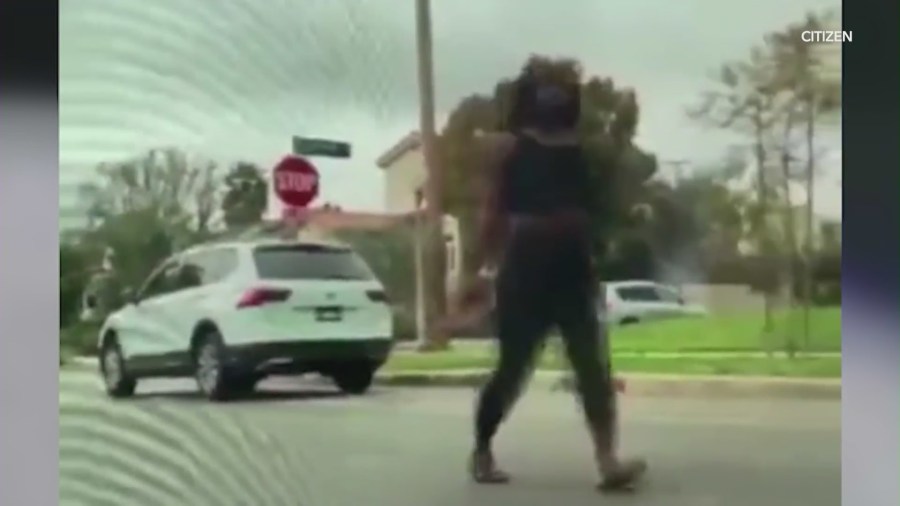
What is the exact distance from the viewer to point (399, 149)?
2.01 meters

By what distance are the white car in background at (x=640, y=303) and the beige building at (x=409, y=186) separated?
210 mm

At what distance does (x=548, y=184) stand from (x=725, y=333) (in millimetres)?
316

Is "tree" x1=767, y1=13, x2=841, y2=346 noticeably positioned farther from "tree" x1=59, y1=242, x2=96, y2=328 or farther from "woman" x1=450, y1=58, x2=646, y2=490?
"tree" x1=59, y1=242, x2=96, y2=328

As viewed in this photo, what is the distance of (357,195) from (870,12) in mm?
750

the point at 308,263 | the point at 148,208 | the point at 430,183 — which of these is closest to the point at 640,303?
the point at 430,183

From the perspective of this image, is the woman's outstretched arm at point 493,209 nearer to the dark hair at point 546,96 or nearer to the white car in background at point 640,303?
the dark hair at point 546,96

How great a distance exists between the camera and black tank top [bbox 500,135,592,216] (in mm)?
2012

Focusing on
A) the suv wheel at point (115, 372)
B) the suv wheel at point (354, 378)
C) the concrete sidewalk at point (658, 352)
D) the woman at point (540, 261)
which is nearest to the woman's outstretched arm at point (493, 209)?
the woman at point (540, 261)

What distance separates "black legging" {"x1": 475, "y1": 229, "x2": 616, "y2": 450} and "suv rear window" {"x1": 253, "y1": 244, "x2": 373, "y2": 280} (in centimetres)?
20

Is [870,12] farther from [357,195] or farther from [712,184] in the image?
[357,195]

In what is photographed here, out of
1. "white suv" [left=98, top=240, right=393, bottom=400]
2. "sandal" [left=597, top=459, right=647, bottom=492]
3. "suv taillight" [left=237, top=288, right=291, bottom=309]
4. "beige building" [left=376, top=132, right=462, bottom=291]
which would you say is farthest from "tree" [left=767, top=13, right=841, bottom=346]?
"suv taillight" [left=237, top=288, right=291, bottom=309]

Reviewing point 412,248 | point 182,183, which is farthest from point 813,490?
point 182,183

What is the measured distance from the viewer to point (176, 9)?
1999 millimetres

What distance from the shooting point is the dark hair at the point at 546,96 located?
6.59 ft
